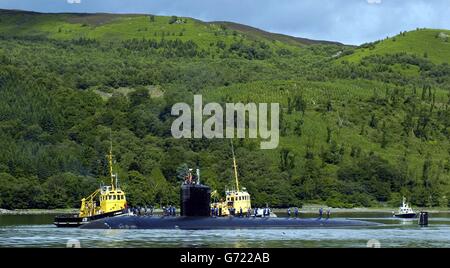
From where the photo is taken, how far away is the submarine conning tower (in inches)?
2721

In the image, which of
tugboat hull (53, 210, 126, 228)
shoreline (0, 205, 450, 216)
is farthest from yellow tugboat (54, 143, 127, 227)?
shoreline (0, 205, 450, 216)

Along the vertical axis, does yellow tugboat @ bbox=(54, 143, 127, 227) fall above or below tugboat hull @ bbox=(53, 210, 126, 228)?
above

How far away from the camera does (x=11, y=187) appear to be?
173 metres

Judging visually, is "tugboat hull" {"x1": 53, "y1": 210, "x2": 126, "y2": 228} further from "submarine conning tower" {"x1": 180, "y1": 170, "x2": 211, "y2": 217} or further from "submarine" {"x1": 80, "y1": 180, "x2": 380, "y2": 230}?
"submarine conning tower" {"x1": 180, "y1": 170, "x2": 211, "y2": 217}

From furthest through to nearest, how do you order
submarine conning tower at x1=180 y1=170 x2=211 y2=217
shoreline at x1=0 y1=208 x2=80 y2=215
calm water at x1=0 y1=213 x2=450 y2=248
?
shoreline at x1=0 y1=208 x2=80 y2=215 < submarine conning tower at x1=180 y1=170 x2=211 y2=217 < calm water at x1=0 y1=213 x2=450 y2=248

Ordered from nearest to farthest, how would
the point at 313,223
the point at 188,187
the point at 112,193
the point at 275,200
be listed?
the point at 188,187, the point at 313,223, the point at 112,193, the point at 275,200

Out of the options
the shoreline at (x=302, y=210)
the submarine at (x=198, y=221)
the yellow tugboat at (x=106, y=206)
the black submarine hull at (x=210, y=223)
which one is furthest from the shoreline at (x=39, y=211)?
the submarine at (x=198, y=221)

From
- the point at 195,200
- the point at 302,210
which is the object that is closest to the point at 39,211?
the point at 302,210

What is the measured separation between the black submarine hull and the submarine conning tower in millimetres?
809

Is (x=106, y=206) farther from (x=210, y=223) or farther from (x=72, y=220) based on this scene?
(x=210, y=223)

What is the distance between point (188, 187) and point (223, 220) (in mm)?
4566
